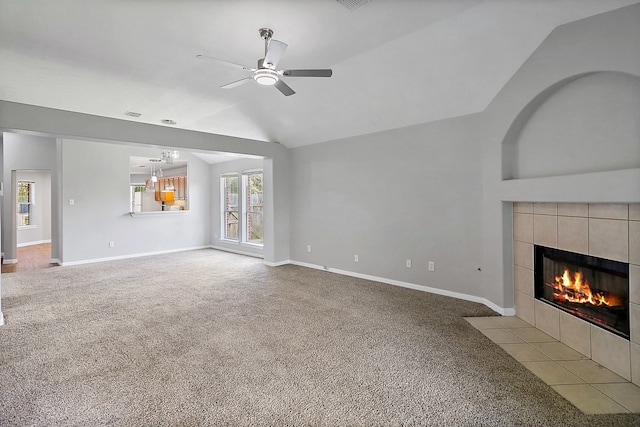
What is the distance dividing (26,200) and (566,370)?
42.8 feet

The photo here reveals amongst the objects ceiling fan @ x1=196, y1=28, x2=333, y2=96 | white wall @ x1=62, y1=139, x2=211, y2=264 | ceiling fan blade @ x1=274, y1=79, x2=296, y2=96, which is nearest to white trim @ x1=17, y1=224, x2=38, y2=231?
white wall @ x1=62, y1=139, x2=211, y2=264

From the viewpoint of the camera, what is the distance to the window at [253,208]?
7.37 meters

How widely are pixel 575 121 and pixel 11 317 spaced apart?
6.22 m

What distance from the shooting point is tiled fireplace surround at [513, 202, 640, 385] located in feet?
7.06

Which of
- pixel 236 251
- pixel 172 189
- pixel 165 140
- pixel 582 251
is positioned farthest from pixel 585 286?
pixel 172 189

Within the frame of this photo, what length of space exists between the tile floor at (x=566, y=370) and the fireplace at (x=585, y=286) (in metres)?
0.33

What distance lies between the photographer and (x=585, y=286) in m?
2.62

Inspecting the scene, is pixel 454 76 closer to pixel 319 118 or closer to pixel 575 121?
pixel 575 121

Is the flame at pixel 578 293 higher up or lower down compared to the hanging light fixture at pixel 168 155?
lower down

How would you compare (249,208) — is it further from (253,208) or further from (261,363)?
(261,363)

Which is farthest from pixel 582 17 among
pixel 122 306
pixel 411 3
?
pixel 122 306

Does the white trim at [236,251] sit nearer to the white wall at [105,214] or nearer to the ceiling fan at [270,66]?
the white wall at [105,214]

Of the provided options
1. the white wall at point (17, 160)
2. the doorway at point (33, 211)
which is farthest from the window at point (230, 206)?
the doorway at point (33, 211)

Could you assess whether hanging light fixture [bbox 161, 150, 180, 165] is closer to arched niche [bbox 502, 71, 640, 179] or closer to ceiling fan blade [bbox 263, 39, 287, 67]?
ceiling fan blade [bbox 263, 39, 287, 67]
